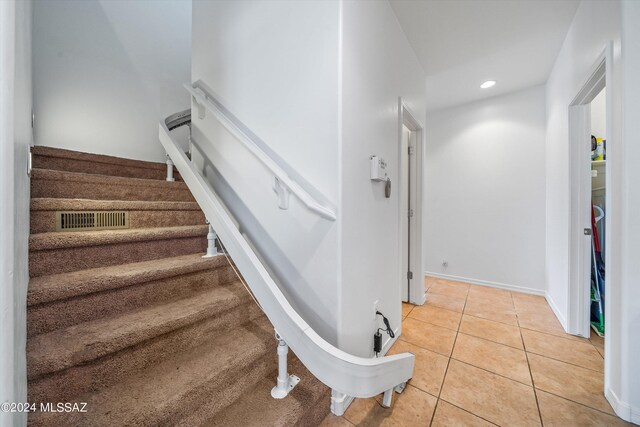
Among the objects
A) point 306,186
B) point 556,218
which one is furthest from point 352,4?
point 556,218

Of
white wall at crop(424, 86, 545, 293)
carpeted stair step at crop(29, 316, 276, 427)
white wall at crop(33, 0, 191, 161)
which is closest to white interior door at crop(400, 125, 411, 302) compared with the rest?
white wall at crop(424, 86, 545, 293)

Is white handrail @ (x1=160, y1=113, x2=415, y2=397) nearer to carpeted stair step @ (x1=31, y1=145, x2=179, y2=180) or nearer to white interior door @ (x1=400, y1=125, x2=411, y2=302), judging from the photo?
carpeted stair step @ (x1=31, y1=145, x2=179, y2=180)

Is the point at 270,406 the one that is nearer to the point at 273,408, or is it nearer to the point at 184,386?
the point at 273,408

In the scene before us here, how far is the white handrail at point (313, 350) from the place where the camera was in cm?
85

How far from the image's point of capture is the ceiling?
173 centimetres

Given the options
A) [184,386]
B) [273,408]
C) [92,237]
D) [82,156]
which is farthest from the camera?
[82,156]

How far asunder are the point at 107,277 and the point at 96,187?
0.85m

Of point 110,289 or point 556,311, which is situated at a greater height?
point 110,289

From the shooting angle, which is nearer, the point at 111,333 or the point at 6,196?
the point at 6,196

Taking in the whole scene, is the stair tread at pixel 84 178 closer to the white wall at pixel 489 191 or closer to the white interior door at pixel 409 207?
the white interior door at pixel 409 207

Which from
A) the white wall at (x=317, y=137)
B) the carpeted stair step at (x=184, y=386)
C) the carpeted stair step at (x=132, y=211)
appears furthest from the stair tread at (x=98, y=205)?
the carpeted stair step at (x=184, y=386)

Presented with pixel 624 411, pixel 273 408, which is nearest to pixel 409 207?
pixel 624 411

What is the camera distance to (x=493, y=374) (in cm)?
152

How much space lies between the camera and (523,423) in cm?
118
